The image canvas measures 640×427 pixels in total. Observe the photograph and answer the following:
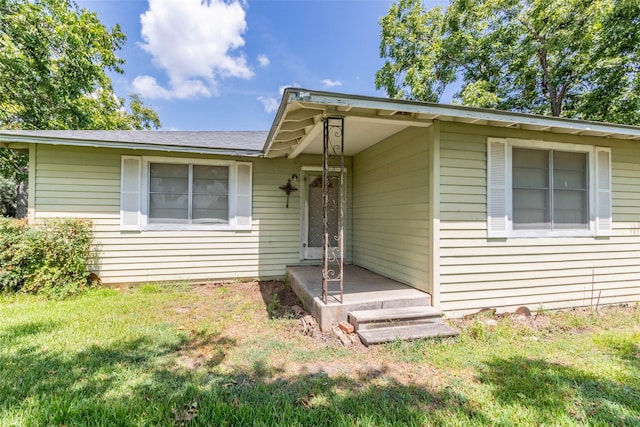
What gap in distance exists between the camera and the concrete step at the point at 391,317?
10.7 ft

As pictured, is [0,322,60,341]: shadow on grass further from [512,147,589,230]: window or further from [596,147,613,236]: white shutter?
[596,147,613,236]: white shutter

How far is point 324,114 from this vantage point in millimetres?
3352

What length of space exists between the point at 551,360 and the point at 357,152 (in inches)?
173

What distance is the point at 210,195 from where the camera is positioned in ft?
18.6

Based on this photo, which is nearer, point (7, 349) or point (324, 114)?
point (7, 349)

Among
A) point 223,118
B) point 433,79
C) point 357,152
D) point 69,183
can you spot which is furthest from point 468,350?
point 223,118

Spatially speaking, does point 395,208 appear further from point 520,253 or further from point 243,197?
point 243,197

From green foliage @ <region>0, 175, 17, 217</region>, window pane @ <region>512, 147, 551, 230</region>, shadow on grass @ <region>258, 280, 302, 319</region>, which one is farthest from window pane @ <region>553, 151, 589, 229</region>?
green foliage @ <region>0, 175, 17, 217</region>

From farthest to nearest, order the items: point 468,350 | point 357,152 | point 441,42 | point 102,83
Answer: point 441,42, point 102,83, point 357,152, point 468,350

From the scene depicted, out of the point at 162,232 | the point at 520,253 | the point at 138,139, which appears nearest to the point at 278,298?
the point at 162,232

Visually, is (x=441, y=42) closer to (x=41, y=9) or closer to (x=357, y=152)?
(x=357, y=152)

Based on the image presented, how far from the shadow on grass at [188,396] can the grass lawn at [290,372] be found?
10 millimetres

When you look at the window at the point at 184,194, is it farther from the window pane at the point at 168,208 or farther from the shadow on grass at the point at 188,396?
the shadow on grass at the point at 188,396

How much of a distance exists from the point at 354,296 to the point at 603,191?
13.9ft
